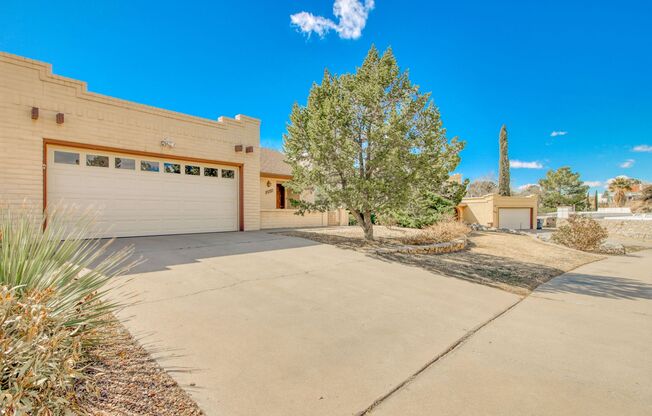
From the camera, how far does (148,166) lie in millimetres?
10383

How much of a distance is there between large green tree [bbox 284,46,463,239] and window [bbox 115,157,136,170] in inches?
216

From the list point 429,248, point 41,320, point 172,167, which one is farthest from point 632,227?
point 41,320

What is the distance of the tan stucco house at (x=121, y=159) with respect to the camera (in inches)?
316

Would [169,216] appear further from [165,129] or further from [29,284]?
[29,284]

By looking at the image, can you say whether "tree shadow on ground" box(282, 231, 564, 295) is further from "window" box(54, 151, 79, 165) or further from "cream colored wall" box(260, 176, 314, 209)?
"window" box(54, 151, 79, 165)

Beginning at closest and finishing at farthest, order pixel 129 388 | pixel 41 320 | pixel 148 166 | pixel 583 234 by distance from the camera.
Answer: pixel 41 320 < pixel 129 388 < pixel 148 166 < pixel 583 234

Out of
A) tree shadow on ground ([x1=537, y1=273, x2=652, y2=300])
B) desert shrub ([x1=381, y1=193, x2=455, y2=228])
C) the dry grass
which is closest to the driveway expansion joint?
tree shadow on ground ([x1=537, y1=273, x2=652, y2=300])

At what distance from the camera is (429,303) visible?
16.6ft

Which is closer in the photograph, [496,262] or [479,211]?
[496,262]

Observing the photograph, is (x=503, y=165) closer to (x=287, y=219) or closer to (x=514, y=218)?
(x=514, y=218)

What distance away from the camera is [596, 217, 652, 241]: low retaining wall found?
20578 millimetres

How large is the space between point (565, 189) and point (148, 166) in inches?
1819

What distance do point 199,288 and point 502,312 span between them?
507cm

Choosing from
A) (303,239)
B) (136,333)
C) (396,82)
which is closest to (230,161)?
(303,239)
